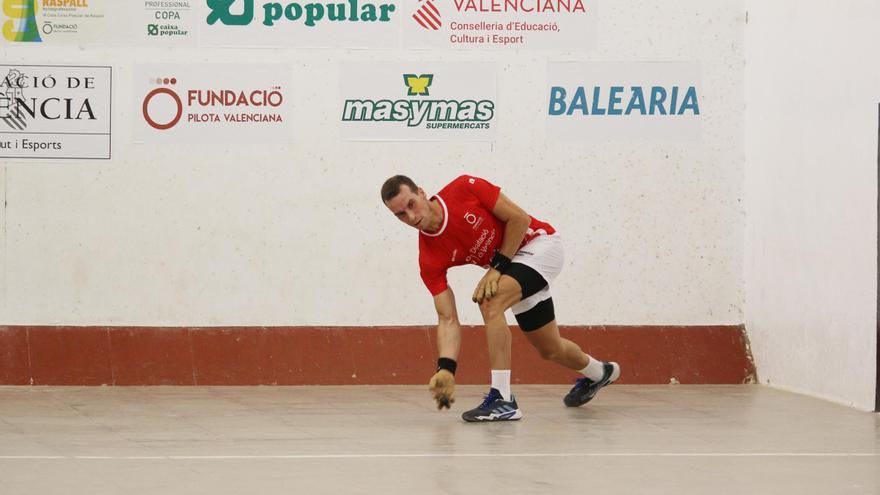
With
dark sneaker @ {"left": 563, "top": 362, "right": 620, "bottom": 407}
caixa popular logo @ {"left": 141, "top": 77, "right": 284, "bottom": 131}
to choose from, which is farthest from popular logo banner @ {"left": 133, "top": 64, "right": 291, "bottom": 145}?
dark sneaker @ {"left": 563, "top": 362, "right": 620, "bottom": 407}

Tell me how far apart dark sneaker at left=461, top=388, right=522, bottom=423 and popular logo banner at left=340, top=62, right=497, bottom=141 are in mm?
2717

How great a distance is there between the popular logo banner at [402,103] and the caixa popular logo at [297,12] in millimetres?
350

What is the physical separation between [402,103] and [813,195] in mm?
2862

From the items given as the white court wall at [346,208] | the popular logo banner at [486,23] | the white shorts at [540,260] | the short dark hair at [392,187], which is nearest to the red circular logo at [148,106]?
the white court wall at [346,208]

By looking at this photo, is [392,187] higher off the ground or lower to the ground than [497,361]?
higher

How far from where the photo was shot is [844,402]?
809cm

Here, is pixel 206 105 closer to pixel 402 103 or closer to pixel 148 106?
pixel 148 106

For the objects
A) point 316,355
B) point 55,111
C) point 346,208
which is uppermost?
point 55,111

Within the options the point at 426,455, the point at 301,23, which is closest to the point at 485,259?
the point at 426,455

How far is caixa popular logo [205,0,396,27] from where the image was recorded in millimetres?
9438

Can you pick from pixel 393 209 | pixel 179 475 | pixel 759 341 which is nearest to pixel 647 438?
pixel 393 209

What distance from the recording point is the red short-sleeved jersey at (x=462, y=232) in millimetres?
7367

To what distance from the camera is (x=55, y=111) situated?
9.34m

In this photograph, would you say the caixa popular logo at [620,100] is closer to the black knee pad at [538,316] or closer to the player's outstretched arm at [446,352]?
the black knee pad at [538,316]
